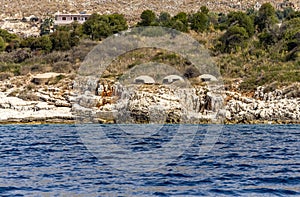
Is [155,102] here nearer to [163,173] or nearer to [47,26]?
[163,173]

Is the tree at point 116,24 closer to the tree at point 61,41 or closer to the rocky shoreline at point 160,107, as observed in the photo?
the tree at point 61,41

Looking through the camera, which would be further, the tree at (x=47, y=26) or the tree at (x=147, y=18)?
the tree at (x=47, y=26)

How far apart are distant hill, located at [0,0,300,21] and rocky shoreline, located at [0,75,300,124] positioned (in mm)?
62637

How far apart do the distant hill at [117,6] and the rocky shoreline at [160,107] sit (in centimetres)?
6264

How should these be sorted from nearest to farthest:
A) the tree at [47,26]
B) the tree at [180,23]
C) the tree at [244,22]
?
the tree at [244,22], the tree at [180,23], the tree at [47,26]

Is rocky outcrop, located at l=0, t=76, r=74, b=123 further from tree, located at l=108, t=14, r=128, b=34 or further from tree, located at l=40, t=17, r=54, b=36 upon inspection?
tree, located at l=40, t=17, r=54, b=36

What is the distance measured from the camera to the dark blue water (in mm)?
14234

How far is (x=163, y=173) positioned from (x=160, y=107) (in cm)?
2906

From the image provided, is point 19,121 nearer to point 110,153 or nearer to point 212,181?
point 110,153

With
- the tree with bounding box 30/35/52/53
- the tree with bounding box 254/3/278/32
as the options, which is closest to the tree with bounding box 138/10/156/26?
the tree with bounding box 30/35/52/53

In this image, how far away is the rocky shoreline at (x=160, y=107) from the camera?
146 feet

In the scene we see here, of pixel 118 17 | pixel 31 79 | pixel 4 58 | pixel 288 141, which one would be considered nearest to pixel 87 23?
pixel 118 17

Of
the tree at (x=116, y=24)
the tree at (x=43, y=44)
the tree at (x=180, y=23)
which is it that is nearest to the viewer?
the tree at (x=43, y=44)

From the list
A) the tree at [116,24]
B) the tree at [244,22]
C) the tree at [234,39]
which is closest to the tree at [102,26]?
the tree at [116,24]
